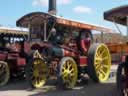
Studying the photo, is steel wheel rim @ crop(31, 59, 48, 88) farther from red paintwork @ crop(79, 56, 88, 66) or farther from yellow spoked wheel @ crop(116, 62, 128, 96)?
yellow spoked wheel @ crop(116, 62, 128, 96)

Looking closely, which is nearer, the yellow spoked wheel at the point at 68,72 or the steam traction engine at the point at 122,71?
the steam traction engine at the point at 122,71

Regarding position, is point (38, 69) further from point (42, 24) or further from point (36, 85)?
point (42, 24)

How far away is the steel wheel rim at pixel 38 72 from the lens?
11953mm

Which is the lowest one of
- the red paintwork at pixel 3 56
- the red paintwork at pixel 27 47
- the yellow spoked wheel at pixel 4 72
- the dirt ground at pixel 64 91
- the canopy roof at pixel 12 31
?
the dirt ground at pixel 64 91

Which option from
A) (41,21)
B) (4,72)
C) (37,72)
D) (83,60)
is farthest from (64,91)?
(4,72)

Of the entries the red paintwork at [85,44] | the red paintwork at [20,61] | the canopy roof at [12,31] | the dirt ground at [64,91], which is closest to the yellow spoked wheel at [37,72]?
the dirt ground at [64,91]

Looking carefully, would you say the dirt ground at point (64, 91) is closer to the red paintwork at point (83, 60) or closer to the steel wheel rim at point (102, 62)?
the steel wheel rim at point (102, 62)

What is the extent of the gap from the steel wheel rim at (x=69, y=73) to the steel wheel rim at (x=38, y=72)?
2.58ft

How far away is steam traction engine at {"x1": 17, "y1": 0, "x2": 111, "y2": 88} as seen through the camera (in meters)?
11.8

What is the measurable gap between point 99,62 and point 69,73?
5.45 feet

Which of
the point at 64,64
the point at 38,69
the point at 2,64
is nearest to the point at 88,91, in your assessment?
the point at 64,64

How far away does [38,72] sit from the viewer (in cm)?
1215

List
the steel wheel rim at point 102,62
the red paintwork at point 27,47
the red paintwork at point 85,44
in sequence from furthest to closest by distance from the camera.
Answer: the red paintwork at point 27,47
the red paintwork at point 85,44
the steel wheel rim at point 102,62

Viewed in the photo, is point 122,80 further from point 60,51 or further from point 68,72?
point 60,51
